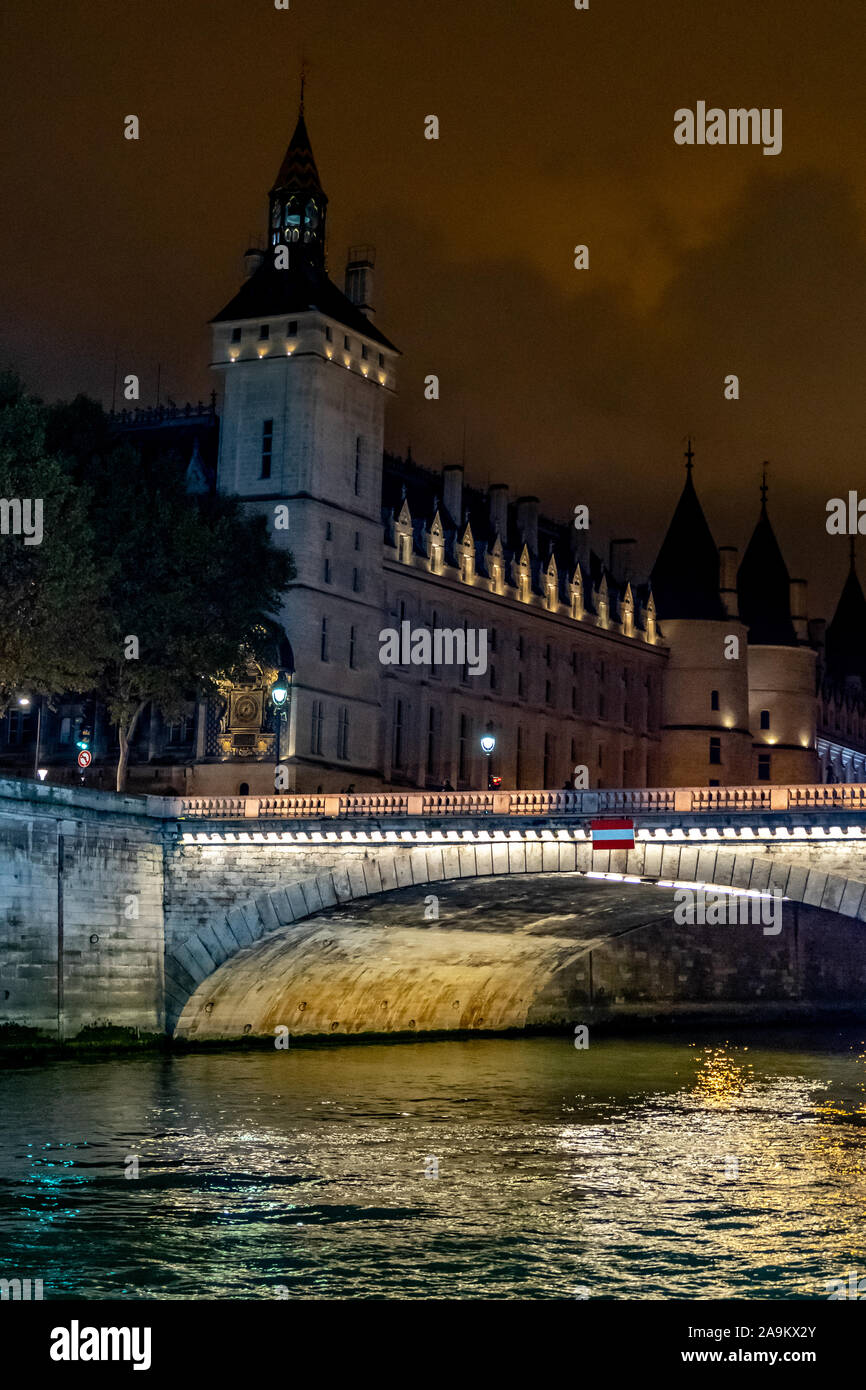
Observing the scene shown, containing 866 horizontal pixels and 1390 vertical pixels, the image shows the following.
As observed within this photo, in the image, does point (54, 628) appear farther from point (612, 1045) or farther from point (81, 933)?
point (612, 1045)

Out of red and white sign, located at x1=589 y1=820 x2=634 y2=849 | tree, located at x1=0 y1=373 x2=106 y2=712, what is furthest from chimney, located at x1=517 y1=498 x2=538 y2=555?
red and white sign, located at x1=589 y1=820 x2=634 y2=849

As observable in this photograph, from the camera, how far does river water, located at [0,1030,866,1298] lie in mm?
24047

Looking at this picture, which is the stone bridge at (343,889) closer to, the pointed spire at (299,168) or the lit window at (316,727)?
the lit window at (316,727)

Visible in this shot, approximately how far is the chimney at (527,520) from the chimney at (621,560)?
452 inches

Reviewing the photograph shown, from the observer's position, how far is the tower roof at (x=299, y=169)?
7931 centimetres

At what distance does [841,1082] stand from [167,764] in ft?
102

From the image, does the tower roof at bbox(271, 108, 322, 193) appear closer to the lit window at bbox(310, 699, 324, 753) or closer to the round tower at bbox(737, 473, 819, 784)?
the lit window at bbox(310, 699, 324, 753)

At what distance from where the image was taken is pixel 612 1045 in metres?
61.0

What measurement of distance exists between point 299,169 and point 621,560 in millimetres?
35274

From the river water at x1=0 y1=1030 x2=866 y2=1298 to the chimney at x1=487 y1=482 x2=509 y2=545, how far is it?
1798 inches

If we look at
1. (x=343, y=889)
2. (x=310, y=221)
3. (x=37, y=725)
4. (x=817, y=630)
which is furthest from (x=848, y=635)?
(x=343, y=889)

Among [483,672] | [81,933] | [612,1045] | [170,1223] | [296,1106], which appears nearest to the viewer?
[170,1223]

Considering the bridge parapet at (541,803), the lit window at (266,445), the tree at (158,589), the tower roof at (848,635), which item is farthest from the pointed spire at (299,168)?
the tower roof at (848,635)

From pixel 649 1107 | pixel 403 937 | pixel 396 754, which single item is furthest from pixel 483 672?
pixel 649 1107
